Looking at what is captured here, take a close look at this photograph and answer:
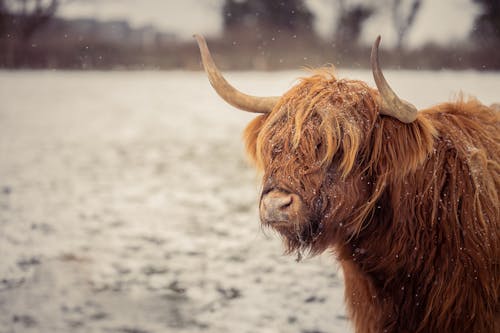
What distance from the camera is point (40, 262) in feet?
15.3

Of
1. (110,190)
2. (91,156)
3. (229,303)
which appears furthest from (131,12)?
(229,303)

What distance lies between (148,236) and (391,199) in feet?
12.4

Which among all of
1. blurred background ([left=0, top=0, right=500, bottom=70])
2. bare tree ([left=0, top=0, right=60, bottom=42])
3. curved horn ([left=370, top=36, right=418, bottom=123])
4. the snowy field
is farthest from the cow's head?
bare tree ([left=0, top=0, right=60, bottom=42])

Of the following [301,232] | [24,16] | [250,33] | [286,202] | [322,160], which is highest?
[250,33]

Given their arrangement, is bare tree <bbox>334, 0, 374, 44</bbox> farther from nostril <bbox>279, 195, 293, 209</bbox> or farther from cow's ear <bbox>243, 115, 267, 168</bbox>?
nostril <bbox>279, 195, 293, 209</bbox>

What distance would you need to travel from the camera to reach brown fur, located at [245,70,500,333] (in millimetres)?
2197

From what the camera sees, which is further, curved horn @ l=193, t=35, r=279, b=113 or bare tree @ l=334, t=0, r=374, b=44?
bare tree @ l=334, t=0, r=374, b=44

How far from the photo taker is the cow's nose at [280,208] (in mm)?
2082

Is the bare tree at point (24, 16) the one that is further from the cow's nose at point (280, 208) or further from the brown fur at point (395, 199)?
the cow's nose at point (280, 208)

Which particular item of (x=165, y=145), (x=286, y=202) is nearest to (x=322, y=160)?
(x=286, y=202)

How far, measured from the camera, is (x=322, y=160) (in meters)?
2.19

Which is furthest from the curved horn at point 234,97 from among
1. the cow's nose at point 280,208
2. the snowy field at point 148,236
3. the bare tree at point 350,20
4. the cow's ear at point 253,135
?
the bare tree at point 350,20

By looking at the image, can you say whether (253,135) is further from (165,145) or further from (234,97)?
(165,145)

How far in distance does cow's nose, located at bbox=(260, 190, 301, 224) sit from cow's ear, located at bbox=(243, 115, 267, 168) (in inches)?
19.2
